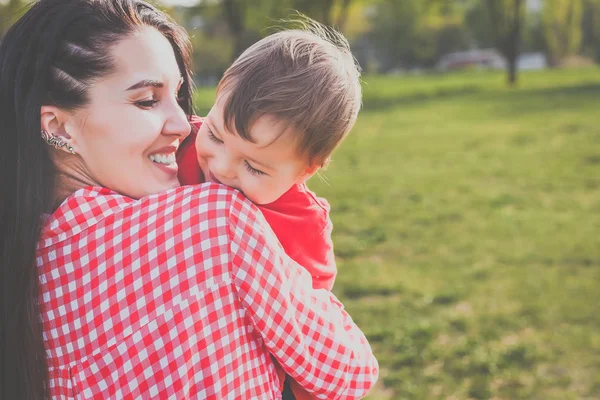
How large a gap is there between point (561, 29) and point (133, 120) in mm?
46751

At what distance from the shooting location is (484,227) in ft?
23.2

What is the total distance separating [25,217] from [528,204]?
282 inches

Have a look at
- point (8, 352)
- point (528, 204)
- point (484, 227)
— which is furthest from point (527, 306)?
point (8, 352)

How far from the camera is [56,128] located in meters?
1.59

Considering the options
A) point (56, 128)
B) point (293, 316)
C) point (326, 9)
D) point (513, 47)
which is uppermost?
point (56, 128)

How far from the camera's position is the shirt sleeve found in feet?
4.67

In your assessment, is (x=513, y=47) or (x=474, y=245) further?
(x=513, y=47)

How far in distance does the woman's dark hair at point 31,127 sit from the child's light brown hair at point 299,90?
0.30 m

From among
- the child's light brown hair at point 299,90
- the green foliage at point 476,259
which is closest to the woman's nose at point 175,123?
the child's light brown hair at point 299,90

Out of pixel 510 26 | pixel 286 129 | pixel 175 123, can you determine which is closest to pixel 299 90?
pixel 286 129

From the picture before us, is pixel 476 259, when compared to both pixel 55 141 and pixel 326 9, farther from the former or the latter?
pixel 326 9

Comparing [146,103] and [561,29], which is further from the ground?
[146,103]

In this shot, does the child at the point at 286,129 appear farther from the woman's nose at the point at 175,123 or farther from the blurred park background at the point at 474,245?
the blurred park background at the point at 474,245

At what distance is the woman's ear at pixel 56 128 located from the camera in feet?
5.09
